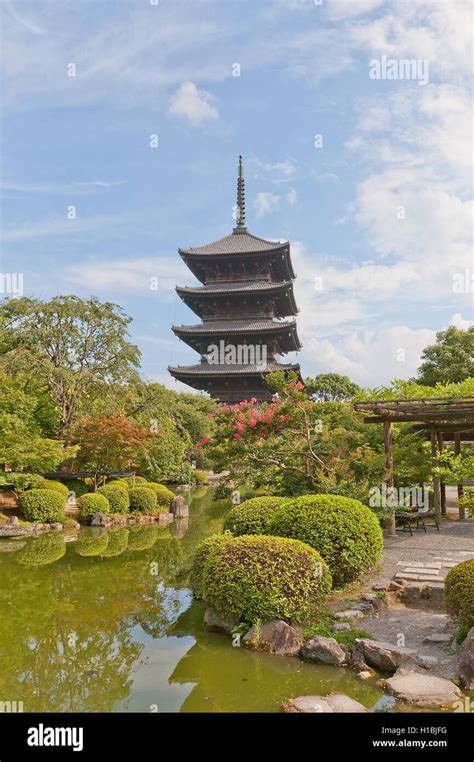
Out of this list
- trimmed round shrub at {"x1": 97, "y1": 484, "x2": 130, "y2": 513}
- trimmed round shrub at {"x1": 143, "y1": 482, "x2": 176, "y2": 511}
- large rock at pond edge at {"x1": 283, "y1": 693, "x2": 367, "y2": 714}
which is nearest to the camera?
large rock at pond edge at {"x1": 283, "y1": 693, "x2": 367, "y2": 714}

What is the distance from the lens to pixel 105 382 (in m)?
20.5

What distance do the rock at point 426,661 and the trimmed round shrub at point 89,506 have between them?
12.7 metres

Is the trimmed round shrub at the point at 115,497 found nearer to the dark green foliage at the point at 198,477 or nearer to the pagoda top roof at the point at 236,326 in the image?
the dark green foliage at the point at 198,477

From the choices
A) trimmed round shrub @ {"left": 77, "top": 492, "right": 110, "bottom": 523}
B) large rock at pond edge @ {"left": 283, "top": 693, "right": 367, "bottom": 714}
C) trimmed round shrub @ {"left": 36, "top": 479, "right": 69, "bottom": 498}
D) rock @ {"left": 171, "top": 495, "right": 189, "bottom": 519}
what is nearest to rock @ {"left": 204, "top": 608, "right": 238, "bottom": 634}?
large rock at pond edge @ {"left": 283, "top": 693, "right": 367, "bottom": 714}

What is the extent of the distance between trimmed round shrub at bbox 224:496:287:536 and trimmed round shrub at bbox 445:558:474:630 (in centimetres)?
312

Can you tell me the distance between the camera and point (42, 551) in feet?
40.9

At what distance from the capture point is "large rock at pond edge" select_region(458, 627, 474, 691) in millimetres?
4879

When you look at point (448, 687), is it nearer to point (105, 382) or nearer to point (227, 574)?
point (227, 574)

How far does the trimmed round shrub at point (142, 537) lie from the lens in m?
13.5

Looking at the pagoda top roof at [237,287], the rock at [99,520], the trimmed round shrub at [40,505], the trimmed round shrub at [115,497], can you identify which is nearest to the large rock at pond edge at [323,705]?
the trimmed round shrub at [40,505]

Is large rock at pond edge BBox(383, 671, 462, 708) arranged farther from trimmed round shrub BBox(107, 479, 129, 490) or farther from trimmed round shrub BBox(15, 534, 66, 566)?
trimmed round shrub BBox(107, 479, 129, 490)

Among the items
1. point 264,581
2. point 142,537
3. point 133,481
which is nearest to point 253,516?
point 264,581

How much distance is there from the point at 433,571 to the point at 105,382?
1481 centimetres

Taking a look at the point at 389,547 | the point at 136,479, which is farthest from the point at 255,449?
the point at 136,479
